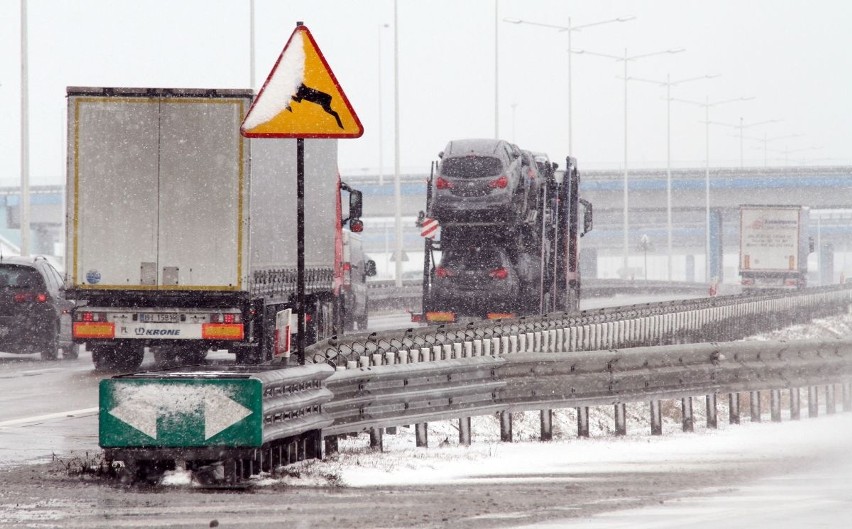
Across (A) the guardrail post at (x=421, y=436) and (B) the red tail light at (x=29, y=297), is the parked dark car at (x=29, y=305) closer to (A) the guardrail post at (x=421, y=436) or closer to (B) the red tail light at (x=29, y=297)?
(B) the red tail light at (x=29, y=297)

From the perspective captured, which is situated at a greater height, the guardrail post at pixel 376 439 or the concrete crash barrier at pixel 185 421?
the concrete crash barrier at pixel 185 421

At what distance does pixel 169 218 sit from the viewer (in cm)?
2036

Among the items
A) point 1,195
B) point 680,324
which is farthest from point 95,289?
point 1,195

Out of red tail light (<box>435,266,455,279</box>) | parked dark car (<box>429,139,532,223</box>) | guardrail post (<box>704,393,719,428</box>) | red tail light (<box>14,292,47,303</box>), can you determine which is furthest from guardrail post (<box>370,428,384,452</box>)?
red tail light (<box>435,266,455,279</box>)

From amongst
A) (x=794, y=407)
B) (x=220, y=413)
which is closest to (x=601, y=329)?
(x=794, y=407)

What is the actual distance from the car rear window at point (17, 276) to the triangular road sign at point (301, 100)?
48.9 feet

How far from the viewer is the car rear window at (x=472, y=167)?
110ft

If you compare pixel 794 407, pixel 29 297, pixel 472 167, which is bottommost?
pixel 794 407

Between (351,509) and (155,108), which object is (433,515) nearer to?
(351,509)

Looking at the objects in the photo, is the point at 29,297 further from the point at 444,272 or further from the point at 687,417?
the point at 687,417

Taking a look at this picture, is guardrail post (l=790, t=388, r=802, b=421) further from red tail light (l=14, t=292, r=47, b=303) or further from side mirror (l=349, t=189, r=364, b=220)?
red tail light (l=14, t=292, r=47, b=303)

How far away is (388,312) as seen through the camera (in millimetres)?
55531

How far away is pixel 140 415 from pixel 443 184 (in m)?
24.0

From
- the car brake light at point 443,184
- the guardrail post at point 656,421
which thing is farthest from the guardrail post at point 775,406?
the car brake light at point 443,184
